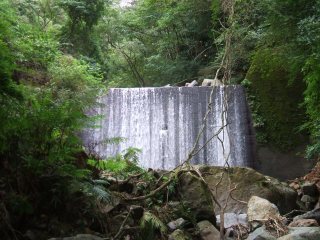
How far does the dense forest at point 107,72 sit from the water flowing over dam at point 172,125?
627 mm

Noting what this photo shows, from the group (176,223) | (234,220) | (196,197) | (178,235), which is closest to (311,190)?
(234,220)

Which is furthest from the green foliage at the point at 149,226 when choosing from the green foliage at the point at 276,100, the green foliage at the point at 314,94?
the green foliage at the point at 276,100

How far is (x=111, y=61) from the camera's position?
70.6 ft

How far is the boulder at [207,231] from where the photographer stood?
20.0 ft

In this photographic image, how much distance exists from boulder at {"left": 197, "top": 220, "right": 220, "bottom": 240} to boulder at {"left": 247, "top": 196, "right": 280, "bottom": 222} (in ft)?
2.29

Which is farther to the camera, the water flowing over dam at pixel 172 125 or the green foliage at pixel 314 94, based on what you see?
the water flowing over dam at pixel 172 125

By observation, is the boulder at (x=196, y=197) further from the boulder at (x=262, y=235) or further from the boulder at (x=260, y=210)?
the boulder at (x=262, y=235)

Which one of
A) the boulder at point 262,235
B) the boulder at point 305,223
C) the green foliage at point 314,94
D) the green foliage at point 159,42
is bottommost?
the boulder at point 262,235

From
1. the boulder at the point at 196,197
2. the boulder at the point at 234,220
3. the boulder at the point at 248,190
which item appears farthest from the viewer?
the boulder at the point at 248,190

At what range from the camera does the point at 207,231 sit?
20.3 feet

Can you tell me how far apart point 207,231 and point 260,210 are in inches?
41.7

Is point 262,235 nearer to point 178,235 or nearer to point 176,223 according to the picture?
point 178,235

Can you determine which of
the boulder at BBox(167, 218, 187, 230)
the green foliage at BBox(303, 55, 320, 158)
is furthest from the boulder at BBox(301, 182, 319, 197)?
the boulder at BBox(167, 218, 187, 230)

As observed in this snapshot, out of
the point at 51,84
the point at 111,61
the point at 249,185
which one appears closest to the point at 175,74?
the point at 111,61
